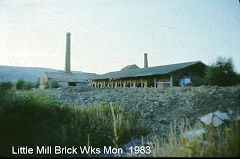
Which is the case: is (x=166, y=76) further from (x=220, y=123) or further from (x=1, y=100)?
(x=1, y=100)

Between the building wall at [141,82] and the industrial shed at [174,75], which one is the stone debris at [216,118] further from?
the building wall at [141,82]

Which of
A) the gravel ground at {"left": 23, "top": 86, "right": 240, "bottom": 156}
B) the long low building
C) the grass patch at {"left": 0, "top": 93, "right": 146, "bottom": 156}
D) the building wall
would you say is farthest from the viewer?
the building wall

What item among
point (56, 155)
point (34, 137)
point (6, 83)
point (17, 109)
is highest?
point (6, 83)

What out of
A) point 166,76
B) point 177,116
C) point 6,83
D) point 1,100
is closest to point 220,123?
point 177,116

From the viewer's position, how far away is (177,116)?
→ 4.41 meters

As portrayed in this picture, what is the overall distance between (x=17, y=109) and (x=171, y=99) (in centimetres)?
476

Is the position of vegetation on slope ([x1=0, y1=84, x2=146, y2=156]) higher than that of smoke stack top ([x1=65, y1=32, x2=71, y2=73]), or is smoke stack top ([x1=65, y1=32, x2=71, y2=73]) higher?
smoke stack top ([x1=65, y1=32, x2=71, y2=73])

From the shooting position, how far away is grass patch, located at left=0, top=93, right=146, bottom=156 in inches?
106

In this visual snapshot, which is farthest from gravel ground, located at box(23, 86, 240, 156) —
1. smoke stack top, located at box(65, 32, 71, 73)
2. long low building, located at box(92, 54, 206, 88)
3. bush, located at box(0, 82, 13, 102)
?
smoke stack top, located at box(65, 32, 71, 73)

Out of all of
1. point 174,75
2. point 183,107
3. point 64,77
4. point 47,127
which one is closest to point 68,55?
point 64,77

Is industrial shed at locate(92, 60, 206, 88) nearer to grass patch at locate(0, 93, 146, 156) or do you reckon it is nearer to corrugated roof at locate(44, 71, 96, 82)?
grass patch at locate(0, 93, 146, 156)

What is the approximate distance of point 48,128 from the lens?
2.93 metres

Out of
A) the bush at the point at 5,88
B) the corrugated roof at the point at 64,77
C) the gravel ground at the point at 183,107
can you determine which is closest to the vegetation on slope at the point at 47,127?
the bush at the point at 5,88

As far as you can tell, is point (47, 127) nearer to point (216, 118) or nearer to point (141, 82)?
point (216, 118)
